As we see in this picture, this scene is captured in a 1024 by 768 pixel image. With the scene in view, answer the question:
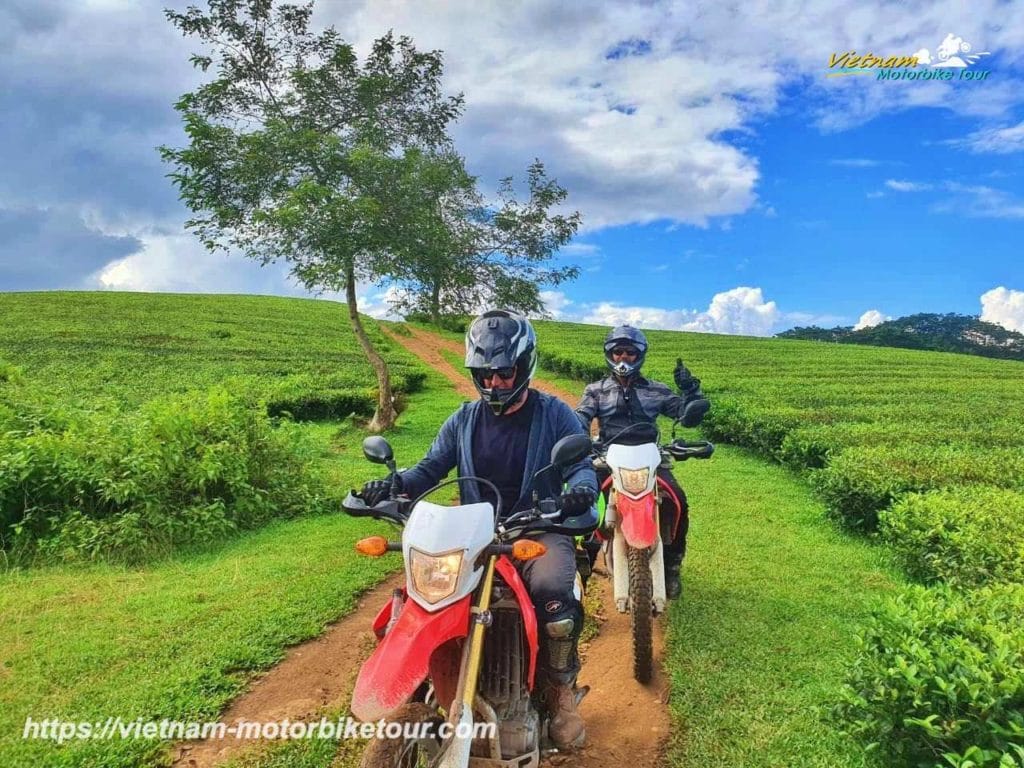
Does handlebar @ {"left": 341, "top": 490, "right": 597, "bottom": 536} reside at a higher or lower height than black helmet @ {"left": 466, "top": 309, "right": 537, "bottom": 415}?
lower

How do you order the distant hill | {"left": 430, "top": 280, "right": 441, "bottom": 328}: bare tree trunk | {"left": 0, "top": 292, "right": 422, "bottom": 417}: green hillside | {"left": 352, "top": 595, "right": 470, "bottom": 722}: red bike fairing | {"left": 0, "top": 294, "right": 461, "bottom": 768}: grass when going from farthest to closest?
1. the distant hill
2. {"left": 0, "top": 292, "right": 422, "bottom": 417}: green hillside
3. {"left": 430, "top": 280, "right": 441, "bottom": 328}: bare tree trunk
4. {"left": 0, "top": 294, "right": 461, "bottom": 768}: grass
5. {"left": 352, "top": 595, "right": 470, "bottom": 722}: red bike fairing

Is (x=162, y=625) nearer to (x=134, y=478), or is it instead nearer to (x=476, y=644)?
(x=134, y=478)

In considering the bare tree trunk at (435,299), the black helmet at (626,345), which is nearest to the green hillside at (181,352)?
the bare tree trunk at (435,299)

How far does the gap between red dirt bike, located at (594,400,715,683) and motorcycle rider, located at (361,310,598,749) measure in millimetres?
972

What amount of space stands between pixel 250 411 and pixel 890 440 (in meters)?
9.42

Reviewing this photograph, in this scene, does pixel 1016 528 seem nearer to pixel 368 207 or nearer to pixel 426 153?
pixel 368 207

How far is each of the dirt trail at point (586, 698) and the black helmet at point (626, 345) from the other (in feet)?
6.40

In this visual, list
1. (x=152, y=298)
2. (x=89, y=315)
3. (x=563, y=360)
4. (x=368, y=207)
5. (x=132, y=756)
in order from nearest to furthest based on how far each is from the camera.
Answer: (x=132, y=756) < (x=368, y=207) < (x=563, y=360) < (x=89, y=315) < (x=152, y=298)

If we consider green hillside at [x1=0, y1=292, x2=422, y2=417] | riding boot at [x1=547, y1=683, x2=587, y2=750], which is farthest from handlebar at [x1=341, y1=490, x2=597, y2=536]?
green hillside at [x1=0, y1=292, x2=422, y2=417]

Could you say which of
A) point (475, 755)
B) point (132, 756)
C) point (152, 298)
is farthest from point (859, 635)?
point (152, 298)

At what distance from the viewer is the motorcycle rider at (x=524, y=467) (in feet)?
9.43

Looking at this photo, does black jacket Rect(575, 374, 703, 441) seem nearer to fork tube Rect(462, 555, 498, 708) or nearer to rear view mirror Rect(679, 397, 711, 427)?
rear view mirror Rect(679, 397, 711, 427)

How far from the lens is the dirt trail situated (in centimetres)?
343

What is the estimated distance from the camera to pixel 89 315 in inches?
1144
